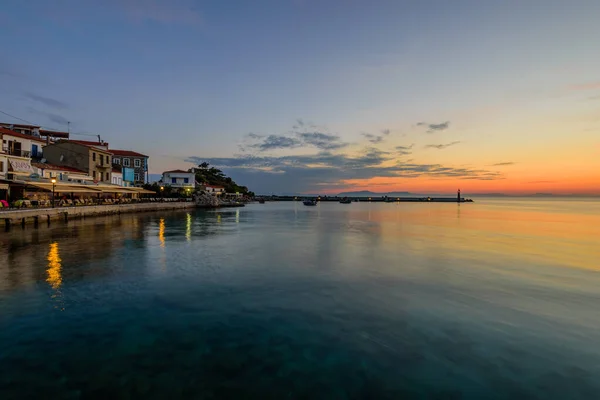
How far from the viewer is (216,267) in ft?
56.0

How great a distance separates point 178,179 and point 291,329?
8887 centimetres

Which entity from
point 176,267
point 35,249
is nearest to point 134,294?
point 176,267

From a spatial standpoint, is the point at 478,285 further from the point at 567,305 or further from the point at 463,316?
the point at 463,316

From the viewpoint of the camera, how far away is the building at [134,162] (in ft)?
236

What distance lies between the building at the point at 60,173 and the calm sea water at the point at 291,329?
29.4 metres

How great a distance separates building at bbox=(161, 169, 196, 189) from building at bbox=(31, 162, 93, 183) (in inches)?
1484

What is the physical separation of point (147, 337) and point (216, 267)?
900 centimetres

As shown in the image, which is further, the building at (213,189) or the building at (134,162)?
the building at (213,189)

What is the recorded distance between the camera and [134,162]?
73.8 m

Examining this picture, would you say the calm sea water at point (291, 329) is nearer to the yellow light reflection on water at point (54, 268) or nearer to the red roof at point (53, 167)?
the yellow light reflection on water at point (54, 268)

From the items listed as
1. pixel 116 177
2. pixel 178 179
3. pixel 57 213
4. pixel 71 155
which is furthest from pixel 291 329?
pixel 178 179

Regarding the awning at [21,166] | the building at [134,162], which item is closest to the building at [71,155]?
the awning at [21,166]

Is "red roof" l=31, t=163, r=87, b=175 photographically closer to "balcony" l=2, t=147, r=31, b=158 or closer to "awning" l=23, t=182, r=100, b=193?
"balcony" l=2, t=147, r=31, b=158

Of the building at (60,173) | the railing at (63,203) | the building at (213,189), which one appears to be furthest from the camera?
the building at (213,189)
